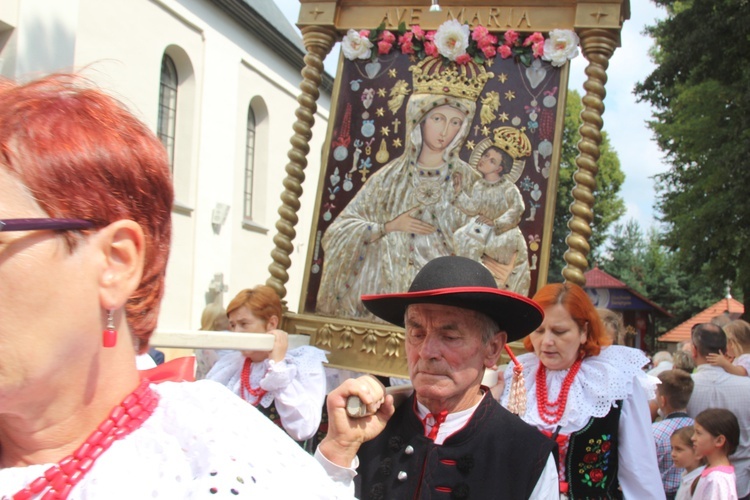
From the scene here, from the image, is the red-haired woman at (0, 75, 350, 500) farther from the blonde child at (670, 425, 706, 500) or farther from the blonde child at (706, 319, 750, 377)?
the blonde child at (706, 319, 750, 377)

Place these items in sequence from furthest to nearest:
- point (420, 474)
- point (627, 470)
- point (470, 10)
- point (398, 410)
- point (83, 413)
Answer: point (470, 10) → point (627, 470) → point (398, 410) → point (420, 474) → point (83, 413)

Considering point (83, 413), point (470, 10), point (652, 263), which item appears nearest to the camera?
point (83, 413)

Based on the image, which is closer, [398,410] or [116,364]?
[116,364]

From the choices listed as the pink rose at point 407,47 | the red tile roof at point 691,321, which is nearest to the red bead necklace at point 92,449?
the pink rose at point 407,47

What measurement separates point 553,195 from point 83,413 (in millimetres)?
4218

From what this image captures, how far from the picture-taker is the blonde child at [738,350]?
5.59 m

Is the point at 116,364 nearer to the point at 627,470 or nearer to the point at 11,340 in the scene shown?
the point at 11,340

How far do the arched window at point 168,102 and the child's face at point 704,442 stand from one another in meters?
10.5

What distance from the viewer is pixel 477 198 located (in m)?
5.14

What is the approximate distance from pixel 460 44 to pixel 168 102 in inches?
361

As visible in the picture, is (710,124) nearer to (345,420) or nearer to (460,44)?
(460,44)

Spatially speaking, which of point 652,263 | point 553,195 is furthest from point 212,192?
point 652,263

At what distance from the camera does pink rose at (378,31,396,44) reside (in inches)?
215

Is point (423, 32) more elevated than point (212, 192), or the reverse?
point (423, 32)
